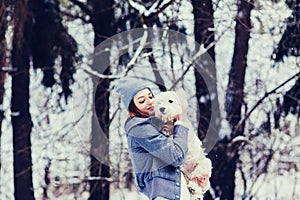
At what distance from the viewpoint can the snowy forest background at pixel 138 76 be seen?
4.39m

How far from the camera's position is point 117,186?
14.6 ft

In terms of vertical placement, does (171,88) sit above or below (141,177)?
above

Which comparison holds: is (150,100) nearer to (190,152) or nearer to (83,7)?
(190,152)

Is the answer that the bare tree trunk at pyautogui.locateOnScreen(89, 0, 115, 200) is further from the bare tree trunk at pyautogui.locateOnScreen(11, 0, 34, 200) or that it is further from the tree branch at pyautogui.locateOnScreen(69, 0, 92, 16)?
the bare tree trunk at pyautogui.locateOnScreen(11, 0, 34, 200)

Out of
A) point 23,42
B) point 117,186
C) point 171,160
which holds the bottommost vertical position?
point 117,186

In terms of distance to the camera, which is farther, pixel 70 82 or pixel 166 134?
pixel 70 82

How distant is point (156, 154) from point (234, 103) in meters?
2.10

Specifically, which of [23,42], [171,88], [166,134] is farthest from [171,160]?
[23,42]

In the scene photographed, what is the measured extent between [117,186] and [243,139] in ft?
2.87

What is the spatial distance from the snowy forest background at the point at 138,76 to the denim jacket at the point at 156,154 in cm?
191

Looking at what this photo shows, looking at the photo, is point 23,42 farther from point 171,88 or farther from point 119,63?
point 171,88

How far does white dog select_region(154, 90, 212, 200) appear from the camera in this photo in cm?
252

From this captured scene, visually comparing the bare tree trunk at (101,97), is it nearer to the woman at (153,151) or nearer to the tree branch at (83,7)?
the tree branch at (83,7)

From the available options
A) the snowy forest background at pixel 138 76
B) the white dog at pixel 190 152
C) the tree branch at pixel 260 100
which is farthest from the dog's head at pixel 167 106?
the tree branch at pixel 260 100
